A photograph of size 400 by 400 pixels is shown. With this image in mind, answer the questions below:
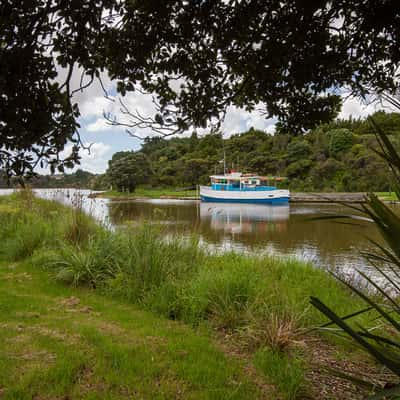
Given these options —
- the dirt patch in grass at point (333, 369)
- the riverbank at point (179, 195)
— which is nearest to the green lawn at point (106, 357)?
the dirt patch in grass at point (333, 369)

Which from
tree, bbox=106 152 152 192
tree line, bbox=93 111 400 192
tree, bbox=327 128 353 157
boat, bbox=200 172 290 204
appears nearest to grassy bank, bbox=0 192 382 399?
tree line, bbox=93 111 400 192

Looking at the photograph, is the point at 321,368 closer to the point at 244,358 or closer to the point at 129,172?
the point at 244,358

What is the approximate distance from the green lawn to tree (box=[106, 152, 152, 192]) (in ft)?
126

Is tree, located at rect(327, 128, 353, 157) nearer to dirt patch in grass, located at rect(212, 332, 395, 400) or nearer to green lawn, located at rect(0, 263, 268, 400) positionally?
dirt patch in grass, located at rect(212, 332, 395, 400)

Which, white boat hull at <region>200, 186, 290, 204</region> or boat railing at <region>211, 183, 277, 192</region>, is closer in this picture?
white boat hull at <region>200, 186, 290, 204</region>

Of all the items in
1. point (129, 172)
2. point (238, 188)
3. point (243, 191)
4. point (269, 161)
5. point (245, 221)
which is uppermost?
point (269, 161)

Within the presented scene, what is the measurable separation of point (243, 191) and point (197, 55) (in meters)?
28.4

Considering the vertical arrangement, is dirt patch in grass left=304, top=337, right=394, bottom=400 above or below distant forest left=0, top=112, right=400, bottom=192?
below

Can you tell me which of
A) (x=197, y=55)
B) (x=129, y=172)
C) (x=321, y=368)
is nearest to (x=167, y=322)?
(x=321, y=368)

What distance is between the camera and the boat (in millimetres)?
28547

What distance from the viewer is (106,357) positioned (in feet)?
6.63

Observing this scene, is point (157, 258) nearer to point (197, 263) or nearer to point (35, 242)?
point (197, 263)

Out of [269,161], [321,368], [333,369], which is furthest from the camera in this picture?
[269,161]

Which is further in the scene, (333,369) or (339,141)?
(339,141)
